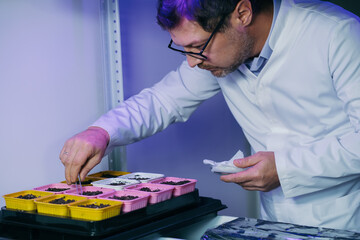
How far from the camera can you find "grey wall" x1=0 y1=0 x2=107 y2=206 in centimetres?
150

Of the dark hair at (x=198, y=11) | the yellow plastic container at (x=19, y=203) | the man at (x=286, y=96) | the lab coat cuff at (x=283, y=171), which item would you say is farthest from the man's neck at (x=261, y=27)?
the yellow plastic container at (x=19, y=203)

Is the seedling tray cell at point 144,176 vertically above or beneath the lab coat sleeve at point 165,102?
beneath

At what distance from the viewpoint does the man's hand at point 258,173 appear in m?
1.34

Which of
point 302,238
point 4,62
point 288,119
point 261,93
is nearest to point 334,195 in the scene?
point 288,119

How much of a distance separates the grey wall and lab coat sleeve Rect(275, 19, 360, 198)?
83 centimetres

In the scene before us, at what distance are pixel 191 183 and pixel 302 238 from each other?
0.47 m

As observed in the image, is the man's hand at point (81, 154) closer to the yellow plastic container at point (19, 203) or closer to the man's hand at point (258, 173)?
the yellow plastic container at point (19, 203)

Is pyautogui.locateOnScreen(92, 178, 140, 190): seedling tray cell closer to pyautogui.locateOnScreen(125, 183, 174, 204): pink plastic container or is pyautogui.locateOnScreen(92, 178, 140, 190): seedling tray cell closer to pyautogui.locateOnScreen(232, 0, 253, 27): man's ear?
pyautogui.locateOnScreen(125, 183, 174, 204): pink plastic container

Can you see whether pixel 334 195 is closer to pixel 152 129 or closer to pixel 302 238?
pixel 302 238

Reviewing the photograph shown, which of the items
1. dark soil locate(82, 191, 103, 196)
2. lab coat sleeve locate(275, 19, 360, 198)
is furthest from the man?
dark soil locate(82, 191, 103, 196)

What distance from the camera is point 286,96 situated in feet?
4.95

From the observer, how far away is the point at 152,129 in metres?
1.79

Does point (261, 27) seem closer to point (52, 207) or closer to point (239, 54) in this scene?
point (239, 54)

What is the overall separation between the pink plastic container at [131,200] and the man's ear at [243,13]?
2.06 ft
